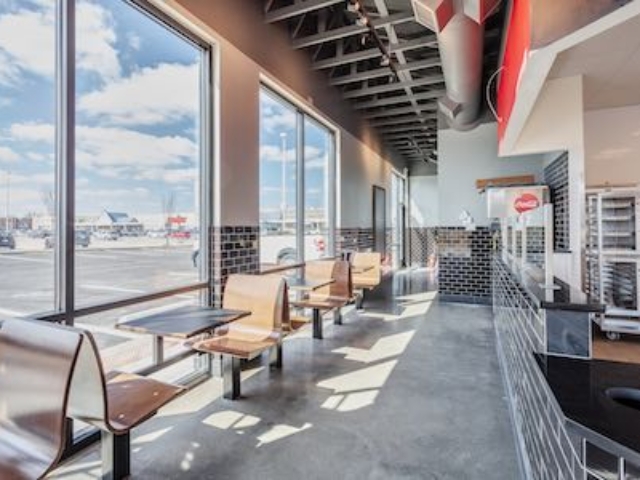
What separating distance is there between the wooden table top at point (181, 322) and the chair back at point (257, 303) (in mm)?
256

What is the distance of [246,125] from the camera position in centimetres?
397

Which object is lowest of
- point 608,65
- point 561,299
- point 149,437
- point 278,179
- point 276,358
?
point 149,437

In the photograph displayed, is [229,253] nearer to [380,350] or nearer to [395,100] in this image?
[380,350]

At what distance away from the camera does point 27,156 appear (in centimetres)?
226

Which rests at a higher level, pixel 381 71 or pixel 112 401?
pixel 381 71

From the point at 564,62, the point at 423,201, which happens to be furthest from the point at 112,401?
the point at 423,201

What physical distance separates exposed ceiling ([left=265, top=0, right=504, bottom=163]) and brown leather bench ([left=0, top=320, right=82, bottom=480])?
3850mm

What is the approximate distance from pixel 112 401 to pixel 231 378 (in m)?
1.12

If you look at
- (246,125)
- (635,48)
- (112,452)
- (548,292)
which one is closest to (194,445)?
(112,452)

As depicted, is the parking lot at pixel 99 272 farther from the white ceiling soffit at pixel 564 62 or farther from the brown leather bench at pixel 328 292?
the white ceiling soffit at pixel 564 62

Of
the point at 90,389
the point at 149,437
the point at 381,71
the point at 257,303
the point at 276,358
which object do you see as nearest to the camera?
the point at 90,389

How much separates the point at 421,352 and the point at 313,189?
3020 millimetres

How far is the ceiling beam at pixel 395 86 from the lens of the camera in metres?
5.89

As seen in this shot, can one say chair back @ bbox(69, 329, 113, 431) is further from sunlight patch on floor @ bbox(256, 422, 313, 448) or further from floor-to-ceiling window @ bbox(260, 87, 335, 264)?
floor-to-ceiling window @ bbox(260, 87, 335, 264)
